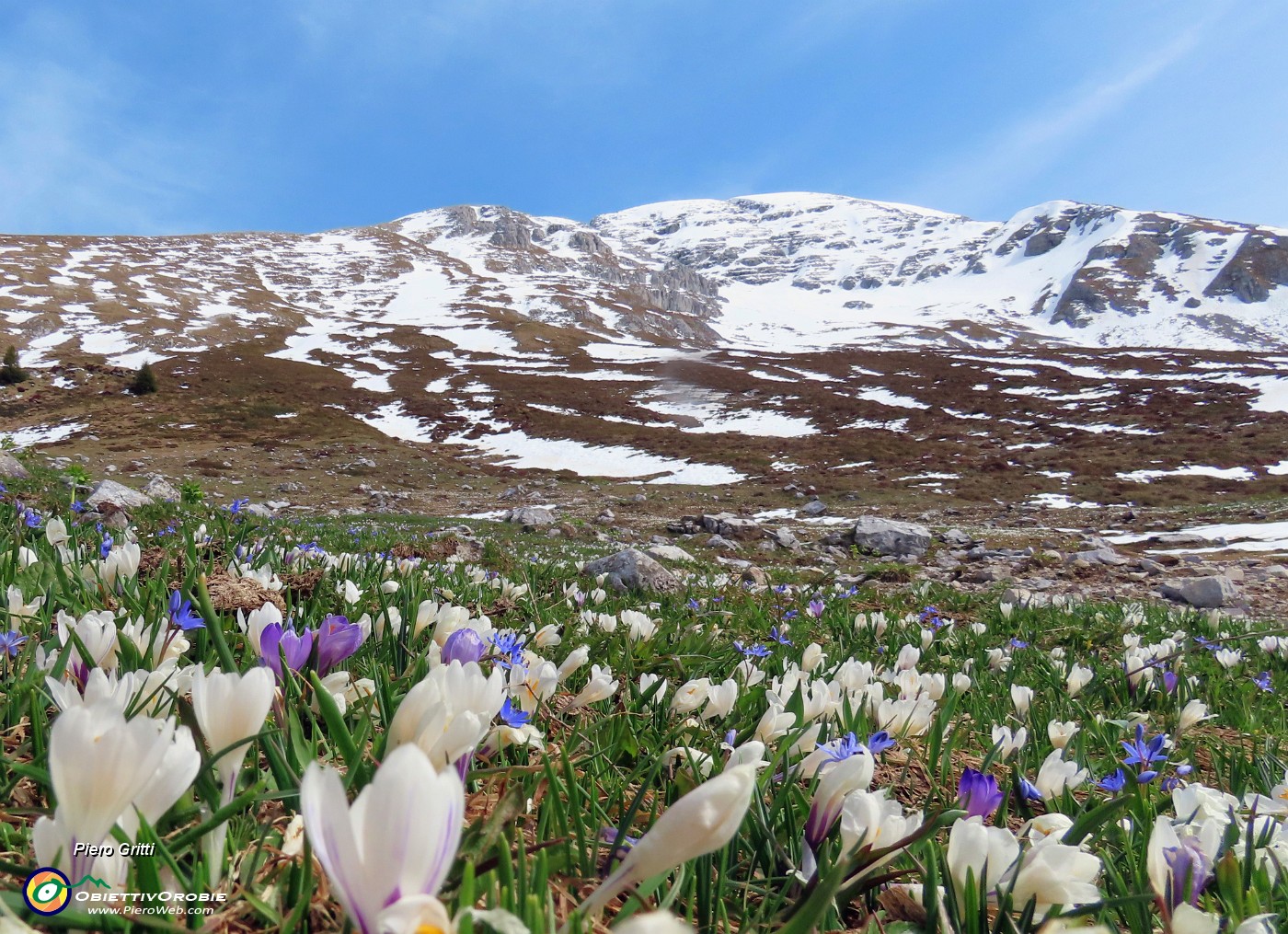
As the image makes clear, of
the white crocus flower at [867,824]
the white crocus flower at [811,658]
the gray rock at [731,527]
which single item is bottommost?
the gray rock at [731,527]

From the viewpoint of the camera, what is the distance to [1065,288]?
148 metres

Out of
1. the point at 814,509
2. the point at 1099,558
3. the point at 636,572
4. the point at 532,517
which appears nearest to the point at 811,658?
the point at 636,572

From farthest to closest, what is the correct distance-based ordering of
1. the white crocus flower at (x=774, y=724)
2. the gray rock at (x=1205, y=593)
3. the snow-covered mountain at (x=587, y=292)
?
the snow-covered mountain at (x=587, y=292)
the gray rock at (x=1205, y=593)
the white crocus flower at (x=774, y=724)

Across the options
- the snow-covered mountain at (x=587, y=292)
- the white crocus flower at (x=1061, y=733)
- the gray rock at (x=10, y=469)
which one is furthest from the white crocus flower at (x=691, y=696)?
the snow-covered mountain at (x=587, y=292)

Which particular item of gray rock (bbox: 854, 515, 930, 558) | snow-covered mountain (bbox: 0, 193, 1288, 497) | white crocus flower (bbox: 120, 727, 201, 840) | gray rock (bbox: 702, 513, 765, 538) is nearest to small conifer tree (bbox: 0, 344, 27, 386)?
snow-covered mountain (bbox: 0, 193, 1288, 497)

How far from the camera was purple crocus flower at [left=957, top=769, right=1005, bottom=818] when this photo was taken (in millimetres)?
1276

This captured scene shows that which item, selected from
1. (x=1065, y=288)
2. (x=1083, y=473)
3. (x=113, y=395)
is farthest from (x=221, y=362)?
(x=1065, y=288)

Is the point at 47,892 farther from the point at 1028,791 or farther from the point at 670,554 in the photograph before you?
the point at 670,554

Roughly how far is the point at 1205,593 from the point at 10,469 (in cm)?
1568

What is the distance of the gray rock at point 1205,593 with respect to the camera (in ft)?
28.6

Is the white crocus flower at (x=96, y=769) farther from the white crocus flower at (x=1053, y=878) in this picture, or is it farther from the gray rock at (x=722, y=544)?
the gray rock at (x=722, y=544)

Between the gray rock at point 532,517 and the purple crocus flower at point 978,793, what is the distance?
48.3 feet

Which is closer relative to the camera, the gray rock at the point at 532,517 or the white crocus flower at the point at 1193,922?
the white crocus flower at the point at 1193,922

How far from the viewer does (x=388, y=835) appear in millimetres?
565
